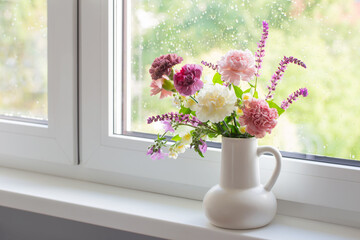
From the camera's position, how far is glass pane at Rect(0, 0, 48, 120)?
1.48m

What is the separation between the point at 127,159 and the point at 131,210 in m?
0.19

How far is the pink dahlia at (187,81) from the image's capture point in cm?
93

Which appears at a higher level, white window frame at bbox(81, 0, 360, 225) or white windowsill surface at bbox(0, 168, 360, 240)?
white window frame at bbox(81, 0, 360, 225)

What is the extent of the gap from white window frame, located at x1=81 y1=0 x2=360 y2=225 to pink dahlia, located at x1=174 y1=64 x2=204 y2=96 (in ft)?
0.99

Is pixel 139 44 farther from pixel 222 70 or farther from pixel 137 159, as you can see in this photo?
pixel 222 70

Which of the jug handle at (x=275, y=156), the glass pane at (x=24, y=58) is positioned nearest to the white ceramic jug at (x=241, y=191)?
the jug handle at (x=275, y=156)

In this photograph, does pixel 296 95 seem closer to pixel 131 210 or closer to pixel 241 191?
pixel 241 191

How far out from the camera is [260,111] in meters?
0.94

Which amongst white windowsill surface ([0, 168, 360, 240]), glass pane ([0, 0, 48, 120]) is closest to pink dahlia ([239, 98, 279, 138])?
white windowsill surface ([0, 168, 360, 240])

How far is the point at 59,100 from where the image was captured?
1.42 metres

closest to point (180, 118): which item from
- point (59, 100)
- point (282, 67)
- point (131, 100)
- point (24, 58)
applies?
point (282, 67)

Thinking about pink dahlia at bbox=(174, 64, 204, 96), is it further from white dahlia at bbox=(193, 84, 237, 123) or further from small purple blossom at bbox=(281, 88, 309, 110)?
small purple blossom at bbox=(281, 88, 309, 110)

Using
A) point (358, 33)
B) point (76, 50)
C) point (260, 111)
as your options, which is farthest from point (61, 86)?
point (358, 33)

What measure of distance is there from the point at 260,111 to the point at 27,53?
85 centimetres
